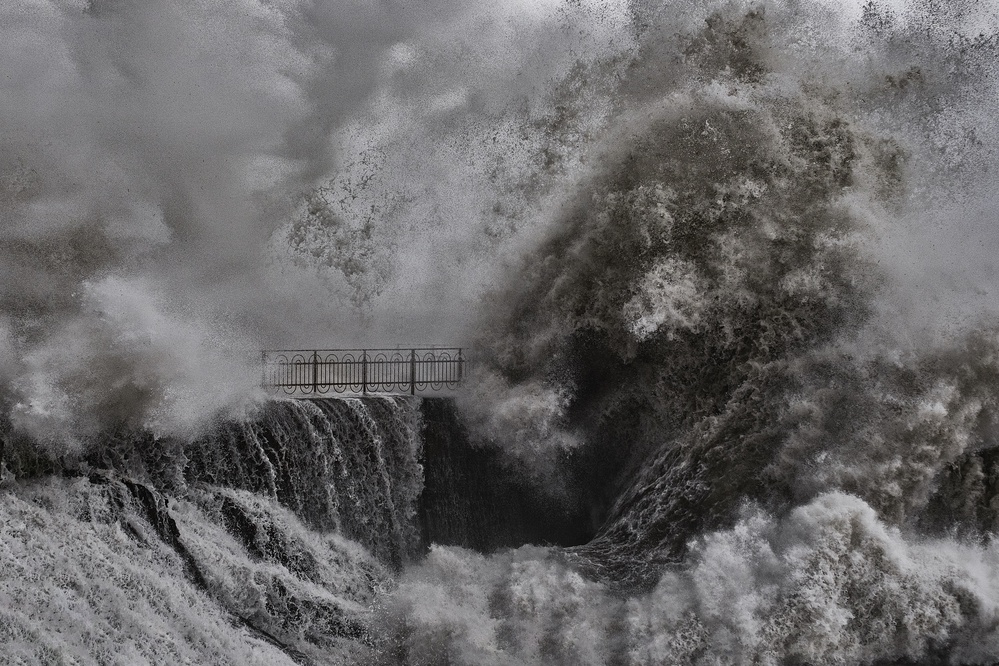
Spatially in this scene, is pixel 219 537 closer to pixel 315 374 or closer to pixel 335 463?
pixel 335 463

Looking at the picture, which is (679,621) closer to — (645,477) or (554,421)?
(645,477)

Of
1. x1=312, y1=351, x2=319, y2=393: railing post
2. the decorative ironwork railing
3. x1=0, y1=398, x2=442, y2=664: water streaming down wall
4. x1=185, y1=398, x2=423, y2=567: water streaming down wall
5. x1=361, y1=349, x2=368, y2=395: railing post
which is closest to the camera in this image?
x1=0, y1=398, x2=442, y2=664: water streaming down wall

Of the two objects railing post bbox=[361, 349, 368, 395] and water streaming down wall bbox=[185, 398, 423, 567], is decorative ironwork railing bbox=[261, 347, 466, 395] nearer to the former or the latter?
railing post bbox=[361, 349, 368, 395]

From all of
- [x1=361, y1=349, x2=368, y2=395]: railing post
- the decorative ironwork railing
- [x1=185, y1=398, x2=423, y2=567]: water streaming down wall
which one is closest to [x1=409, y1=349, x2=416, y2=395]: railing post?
the decorative ironwork railing

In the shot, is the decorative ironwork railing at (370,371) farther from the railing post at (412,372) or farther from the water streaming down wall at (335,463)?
the water streaming down wall at (335,463)

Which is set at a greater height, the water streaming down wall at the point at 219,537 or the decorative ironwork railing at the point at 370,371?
the decorative ironwork railing at the point at 370,371

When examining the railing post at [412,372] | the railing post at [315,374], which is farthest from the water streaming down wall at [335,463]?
the railing post at [315,374]

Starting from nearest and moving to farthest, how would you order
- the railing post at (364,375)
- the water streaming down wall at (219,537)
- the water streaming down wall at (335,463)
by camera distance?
the water streaming down wall at (219,537) → the water streaming down wall at (335,463) → the railing post at (364,375)

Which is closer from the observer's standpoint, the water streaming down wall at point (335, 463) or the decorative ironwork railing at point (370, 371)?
the water streaming down wall at point (335, 463)
